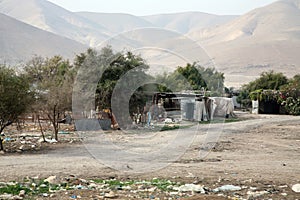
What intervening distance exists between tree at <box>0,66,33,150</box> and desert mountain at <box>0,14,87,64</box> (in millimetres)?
85391

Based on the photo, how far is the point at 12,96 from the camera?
14555 mm

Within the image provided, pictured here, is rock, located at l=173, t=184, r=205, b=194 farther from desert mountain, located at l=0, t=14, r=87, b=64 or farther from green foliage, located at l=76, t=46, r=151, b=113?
desert mountain, located at l=0, t=14, r=87, b=64

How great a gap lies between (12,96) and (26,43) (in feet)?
375

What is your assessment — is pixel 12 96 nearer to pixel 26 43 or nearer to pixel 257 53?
pixel 26 43

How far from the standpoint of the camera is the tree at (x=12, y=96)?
47.3 feet

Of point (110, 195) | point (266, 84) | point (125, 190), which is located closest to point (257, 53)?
point (266, 84)

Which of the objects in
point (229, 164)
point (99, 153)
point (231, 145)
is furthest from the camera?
point (231, 145)

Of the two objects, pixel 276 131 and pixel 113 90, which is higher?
pixel 113 90

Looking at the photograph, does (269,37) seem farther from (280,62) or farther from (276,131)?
(276,131)

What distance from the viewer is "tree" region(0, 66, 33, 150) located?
567 inches

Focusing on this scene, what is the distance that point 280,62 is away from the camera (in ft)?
422

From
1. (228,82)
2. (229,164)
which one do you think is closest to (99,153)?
(229,164)

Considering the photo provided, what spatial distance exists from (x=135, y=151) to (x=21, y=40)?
119 m

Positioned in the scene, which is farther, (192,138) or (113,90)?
(113,90)
